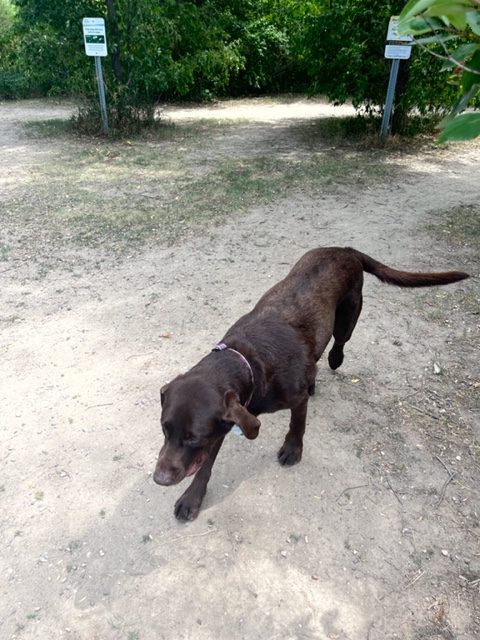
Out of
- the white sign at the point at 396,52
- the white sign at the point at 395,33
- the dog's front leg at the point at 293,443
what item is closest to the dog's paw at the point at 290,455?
the dog's front leg at the point at 293,443

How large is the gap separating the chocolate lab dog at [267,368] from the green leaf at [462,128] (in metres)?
1.49

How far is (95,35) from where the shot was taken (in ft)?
31.2

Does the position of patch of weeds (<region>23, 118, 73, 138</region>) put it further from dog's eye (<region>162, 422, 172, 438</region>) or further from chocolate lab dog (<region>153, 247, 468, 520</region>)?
dog's eye (<region>162, 422, 172, 438</region>)

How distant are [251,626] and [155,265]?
12.7ft

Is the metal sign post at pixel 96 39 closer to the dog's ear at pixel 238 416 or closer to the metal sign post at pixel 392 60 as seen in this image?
the metal sign post at pixel 392 60

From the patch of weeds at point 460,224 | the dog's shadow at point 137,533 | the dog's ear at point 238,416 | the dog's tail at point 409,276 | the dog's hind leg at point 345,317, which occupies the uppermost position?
the dog's tail at point 409,276

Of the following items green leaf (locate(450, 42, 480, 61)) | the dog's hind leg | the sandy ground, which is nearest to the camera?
green leaf (locate(450, 42, 480, 61))

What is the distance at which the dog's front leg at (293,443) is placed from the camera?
279cm

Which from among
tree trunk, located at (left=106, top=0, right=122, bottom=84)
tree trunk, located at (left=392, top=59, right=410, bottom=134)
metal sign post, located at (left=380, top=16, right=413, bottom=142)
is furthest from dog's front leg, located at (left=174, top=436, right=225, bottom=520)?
Result: tree trunk, located at (left=106, top=0, right=122, bottom=84)

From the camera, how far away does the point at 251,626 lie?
2133mm

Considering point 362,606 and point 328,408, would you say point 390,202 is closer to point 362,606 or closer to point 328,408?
point 328,408

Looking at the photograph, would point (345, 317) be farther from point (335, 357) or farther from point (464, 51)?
point (464, 51)

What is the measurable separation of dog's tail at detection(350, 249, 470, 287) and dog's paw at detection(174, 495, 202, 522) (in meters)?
1.83

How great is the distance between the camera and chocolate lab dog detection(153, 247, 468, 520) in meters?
2.07
